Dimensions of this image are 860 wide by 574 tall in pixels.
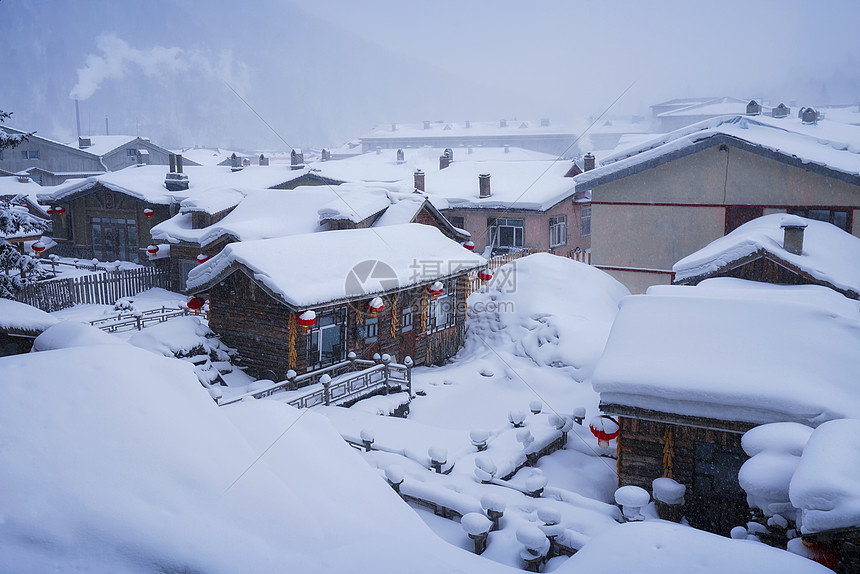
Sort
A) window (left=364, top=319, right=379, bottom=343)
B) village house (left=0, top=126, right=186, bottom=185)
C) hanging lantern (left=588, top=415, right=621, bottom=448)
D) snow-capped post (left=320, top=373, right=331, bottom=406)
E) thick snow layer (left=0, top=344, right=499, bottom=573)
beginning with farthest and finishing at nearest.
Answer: village house (left=0, top=126, right=186, bottom=185) < window (left=364, top=319, right=379, bottom=343) < snow-capped post (left=320, top=373, right=331, bottom=406) < hanging lantern (left=588, top=415, right=621, bottom=448) < thick snow layer (left=0, top=344, right=499, bottom=573)

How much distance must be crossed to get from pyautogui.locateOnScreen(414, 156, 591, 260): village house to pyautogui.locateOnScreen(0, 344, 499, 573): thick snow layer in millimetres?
25502

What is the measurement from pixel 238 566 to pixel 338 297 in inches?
416

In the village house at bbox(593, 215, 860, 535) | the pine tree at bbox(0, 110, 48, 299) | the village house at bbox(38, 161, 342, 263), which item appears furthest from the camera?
the village house at bbox(38, 161, 342, 263)

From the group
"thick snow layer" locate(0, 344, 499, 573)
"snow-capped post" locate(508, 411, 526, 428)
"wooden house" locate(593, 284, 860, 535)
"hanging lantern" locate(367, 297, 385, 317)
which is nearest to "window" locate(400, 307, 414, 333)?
"hanging lantern" locate(367, 297, 385, 317)

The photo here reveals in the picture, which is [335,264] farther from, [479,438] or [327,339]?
[479,438]

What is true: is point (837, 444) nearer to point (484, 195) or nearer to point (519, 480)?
point (519, 480)

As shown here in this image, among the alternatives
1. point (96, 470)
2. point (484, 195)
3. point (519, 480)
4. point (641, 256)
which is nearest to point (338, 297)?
point (519, 480)

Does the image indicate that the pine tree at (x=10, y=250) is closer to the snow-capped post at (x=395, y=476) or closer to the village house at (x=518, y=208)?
the snow-capped post at (x=395, y=476)

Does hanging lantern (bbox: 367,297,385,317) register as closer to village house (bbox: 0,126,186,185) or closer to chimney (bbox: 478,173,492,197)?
chimney (bbox: 478,173,492,197)

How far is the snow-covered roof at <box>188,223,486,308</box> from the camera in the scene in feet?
49.8

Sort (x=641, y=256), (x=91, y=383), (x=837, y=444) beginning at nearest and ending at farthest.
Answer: (x=91, y=383) < (x=837, y=444) < (x=641, y=256)

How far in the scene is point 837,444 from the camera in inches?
263

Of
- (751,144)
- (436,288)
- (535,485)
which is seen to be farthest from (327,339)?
(751,144)

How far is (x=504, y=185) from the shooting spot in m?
34.1
